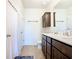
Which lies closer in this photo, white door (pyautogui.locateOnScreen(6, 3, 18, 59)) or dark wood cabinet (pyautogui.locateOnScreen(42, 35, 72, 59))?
dark wood cabinet (pyautogui.locateOnScreen(42, 35, 72, 59))

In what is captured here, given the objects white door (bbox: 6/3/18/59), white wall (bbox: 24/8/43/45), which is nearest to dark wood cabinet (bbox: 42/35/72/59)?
white door (bbox: 6/3/18/59)

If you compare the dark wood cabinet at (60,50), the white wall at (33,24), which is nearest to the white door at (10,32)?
the dark wood cabinet at (60,50)

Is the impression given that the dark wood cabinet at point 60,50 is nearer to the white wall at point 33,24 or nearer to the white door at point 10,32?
the white door at point 10,32

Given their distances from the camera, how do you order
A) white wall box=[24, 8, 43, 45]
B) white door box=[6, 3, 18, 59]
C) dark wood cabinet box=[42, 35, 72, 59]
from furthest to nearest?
white wall box=[24, 8, 43, 45] → white door box=[6, 3, 18, 59] → dark wood cabinet box=[42, 35, 72, 59]

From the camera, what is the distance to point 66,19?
3.69 meters

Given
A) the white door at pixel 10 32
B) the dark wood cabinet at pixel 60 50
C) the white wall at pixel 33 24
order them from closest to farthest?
the dark wood cabinet at pixel 60 50 < the white door at pixel 10 32 < the white wall at pixel 33 24

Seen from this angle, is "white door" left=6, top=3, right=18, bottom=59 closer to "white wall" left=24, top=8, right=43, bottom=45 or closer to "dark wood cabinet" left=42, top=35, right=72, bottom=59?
"dark wood cabinet" left=42, top=35, right=72, bottom=59

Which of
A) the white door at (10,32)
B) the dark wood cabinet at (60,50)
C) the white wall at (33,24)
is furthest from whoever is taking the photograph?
the white wall at (33,24)

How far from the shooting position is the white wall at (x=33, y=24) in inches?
Result: 311

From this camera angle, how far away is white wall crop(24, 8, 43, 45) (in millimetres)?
7895

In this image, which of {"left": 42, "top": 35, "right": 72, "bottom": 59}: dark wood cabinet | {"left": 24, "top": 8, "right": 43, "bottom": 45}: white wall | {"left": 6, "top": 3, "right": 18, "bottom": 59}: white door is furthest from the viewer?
{"left": 24, "top": 8, "right": 43, "bottom": 45}: white wall
